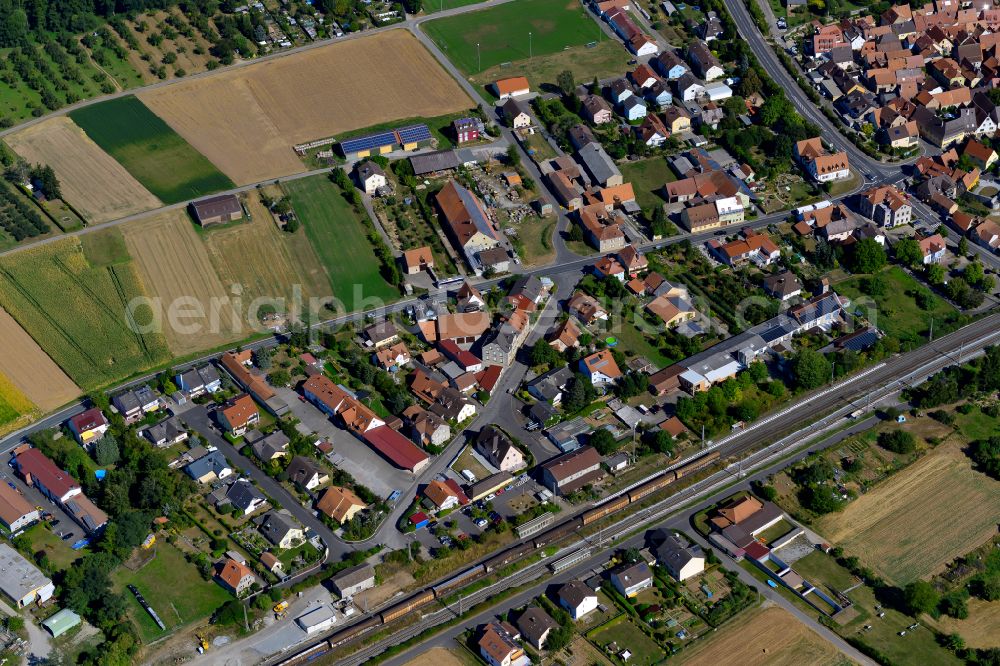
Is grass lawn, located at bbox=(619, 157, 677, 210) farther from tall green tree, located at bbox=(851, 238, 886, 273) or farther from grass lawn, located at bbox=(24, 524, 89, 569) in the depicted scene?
grass lawn, located at bbox=(24, 524, 89, 569)

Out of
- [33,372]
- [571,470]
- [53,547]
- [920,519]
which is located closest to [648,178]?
[571,470]

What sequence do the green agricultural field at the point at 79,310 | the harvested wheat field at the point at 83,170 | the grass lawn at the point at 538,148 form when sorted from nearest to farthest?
the green agricultural field at the point at 79,310 → the harvested wheat field at the point at 83,170 → the grass lawn at the point at 538,148

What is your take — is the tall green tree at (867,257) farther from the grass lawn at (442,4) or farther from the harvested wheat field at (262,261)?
the grass lawn at (442,4)

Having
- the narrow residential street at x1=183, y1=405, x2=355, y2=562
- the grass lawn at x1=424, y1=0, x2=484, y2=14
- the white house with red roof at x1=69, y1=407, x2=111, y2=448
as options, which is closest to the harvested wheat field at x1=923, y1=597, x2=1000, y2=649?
the narrow residential street at x1=183, y1=405, x2=355, y2=562

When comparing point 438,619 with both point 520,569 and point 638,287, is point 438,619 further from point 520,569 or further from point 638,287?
point 638,287

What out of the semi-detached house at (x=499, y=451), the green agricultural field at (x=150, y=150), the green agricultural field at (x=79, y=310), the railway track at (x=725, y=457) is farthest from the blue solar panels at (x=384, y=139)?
the railway track at (x=725, y=457)

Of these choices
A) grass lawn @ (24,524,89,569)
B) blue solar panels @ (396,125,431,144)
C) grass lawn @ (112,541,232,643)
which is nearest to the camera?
grass lawn @ (112,541,232,643)

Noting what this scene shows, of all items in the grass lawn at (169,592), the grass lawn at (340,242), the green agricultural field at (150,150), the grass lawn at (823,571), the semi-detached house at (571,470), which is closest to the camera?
the grass lawn at (169,592)

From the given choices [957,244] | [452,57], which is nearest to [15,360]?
[452,57]
